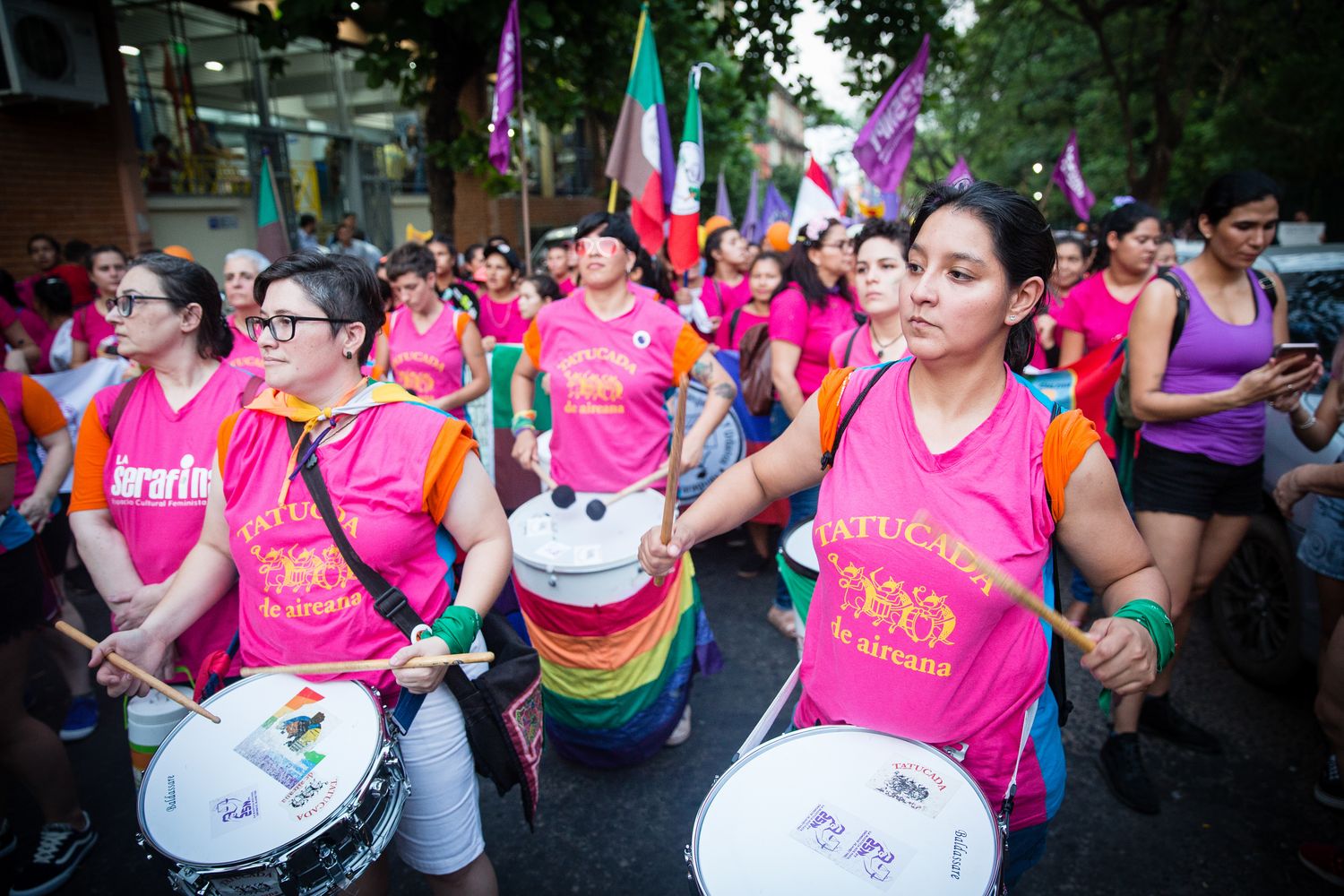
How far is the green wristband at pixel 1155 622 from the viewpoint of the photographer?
153 centimetres

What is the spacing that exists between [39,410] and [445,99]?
7.01m

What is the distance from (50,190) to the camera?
9602 millimetres

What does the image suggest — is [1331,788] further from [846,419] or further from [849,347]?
[846,419]

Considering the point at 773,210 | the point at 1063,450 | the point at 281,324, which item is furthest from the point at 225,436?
the point at 773,210

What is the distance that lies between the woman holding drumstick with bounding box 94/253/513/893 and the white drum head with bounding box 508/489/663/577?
786 millimetres

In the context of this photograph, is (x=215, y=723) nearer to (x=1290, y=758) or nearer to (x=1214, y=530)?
(x=1214, y=530)

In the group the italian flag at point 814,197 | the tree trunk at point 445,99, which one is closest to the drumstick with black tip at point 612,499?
the italian flag at point 814,197

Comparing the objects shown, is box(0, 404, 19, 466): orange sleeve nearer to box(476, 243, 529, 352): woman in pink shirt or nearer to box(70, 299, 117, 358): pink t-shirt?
box(70, 299, 117, 358): pink t-shirt

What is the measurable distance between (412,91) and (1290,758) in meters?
10.3

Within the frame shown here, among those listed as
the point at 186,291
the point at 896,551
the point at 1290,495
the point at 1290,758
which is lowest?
the point at 1290,758

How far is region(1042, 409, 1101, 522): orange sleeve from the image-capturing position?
1.61 meters

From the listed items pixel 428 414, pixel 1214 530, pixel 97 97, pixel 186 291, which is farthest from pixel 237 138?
pixel 1214 530

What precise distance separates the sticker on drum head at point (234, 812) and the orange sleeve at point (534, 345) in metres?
2.35

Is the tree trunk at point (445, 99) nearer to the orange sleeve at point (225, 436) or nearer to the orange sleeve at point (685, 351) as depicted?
the orange sleeve at point (685, 351)
